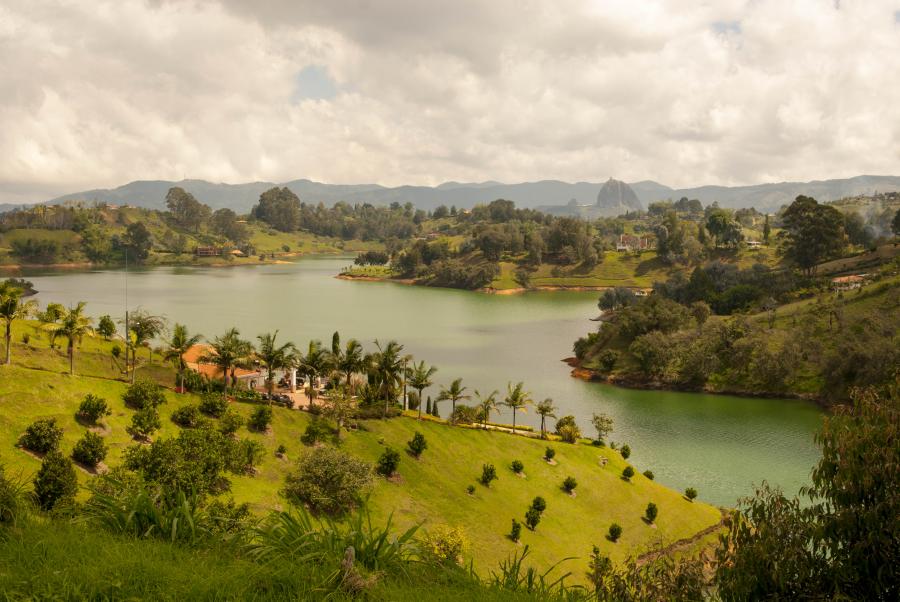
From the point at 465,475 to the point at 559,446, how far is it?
1161 centimetres

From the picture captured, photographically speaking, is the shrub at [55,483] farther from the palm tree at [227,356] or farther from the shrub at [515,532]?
the shrub at [515,532]

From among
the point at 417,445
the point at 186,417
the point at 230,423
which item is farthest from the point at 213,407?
the point at 417,445

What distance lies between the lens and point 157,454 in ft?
100.0

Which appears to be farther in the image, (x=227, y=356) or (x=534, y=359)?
(x=534, y=359)

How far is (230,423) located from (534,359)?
Answer: 251 feet

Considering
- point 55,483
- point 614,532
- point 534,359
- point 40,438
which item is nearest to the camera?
point 55,483

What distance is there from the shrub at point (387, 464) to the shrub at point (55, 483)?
62.9 feet

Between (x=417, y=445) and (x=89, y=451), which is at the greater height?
(x=89, y=451)

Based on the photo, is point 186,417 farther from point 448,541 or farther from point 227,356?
point 448,541

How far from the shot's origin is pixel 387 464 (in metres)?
41.8

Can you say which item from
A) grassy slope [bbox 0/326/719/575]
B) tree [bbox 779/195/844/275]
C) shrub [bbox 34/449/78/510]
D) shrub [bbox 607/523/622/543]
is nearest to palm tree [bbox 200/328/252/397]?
grassy slope [bbox 0/326/719/575]

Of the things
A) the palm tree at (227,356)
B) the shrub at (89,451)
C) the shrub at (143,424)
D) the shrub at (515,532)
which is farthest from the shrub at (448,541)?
the palm tree at (227,356)

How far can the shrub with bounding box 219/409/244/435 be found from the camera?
39.6 metres

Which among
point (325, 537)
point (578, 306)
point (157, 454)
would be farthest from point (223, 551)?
point (578, 306)
